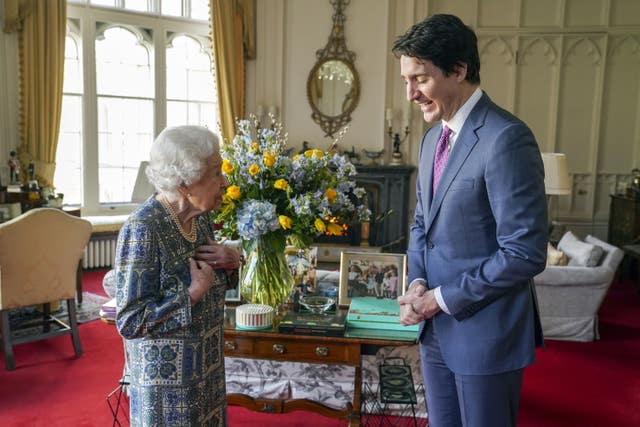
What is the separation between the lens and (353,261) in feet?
8.76

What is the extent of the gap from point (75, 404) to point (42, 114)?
13.0 feet

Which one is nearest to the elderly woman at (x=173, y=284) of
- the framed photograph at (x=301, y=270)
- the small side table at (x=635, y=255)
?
the framed photograph at (x=301, y=270)

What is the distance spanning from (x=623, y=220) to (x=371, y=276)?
5.12m

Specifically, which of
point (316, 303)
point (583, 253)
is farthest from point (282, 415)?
point (583, 253)

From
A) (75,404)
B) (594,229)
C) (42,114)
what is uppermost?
(42,114)

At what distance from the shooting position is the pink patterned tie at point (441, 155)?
5.20ft

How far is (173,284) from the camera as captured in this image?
158cm

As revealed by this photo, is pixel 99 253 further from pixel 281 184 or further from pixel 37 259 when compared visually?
pixel 281 184

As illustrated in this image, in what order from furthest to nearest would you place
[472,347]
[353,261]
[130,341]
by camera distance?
[353,261] → [130,341] → [472,347]

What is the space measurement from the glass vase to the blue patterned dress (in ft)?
1.94

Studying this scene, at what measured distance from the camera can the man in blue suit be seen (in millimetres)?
1333

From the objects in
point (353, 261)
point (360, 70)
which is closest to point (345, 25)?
point (360, 70)

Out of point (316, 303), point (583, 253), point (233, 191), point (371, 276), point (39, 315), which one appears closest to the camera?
point (233, 191)

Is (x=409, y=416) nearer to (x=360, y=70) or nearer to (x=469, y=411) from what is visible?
(x=469, y=411)
